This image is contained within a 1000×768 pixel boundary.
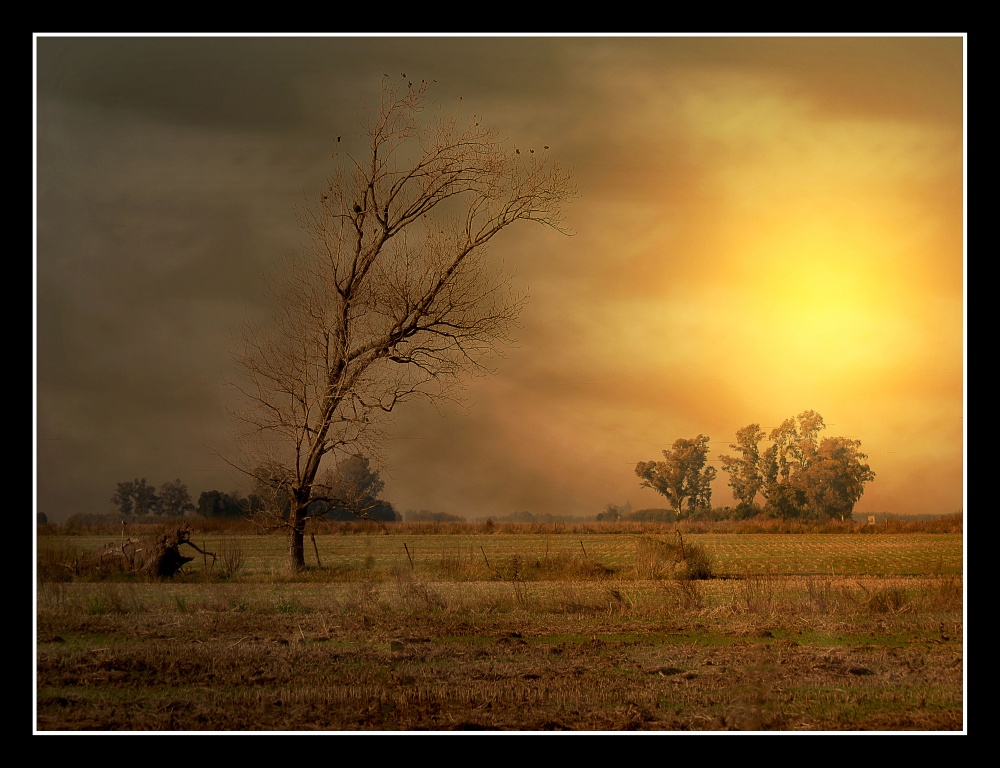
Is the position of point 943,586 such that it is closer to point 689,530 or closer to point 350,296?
point 689,530

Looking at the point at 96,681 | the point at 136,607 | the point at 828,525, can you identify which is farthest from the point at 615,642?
the point at 828,525

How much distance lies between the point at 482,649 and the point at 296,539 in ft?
29.9

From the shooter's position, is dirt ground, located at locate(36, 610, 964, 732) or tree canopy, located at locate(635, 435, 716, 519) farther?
tree canopy, located at locate(635, 435, 716, 519)

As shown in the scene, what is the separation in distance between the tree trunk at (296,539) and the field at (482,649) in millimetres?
433

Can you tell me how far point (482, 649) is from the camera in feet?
35.0

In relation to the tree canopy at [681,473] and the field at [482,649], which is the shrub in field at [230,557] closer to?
the field at [482,649]

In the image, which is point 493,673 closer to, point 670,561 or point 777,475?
point 670,561

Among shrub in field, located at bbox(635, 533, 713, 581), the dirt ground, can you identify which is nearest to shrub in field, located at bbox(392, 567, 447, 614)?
the dirt ground

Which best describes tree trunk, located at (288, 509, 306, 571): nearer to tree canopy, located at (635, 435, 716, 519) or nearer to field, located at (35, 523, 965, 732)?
field, located at (35, 523, 965, 732)

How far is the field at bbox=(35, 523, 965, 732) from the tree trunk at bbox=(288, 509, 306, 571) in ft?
1.42

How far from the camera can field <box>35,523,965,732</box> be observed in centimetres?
818

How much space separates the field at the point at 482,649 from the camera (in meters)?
8.18

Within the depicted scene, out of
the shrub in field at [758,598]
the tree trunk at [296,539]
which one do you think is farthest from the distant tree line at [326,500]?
the shrub in field at [758,598]

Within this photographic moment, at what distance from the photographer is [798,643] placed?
11.1 metres
